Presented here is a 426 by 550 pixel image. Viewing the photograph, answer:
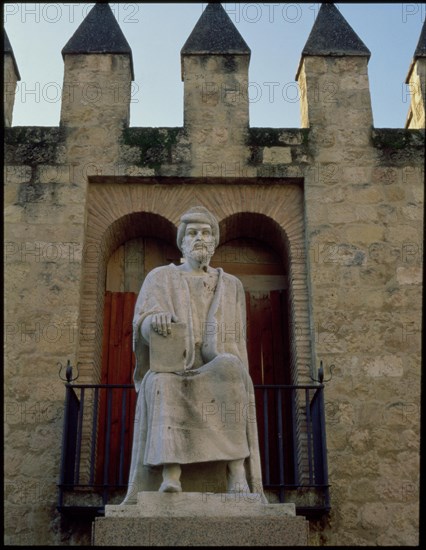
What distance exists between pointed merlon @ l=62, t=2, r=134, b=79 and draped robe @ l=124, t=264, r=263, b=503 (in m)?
4.82

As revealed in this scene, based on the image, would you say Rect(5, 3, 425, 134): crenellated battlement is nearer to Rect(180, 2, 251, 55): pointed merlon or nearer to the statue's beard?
Rect(180, 2, 251, 55): pointed merlon

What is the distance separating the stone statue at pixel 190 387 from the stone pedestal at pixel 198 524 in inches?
6.6

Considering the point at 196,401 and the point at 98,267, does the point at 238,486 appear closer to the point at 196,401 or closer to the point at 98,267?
the point at 196,401

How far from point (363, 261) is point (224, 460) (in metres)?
4.04

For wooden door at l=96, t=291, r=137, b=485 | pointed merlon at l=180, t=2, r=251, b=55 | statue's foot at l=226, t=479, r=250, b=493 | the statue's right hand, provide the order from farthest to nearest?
pointed merlon at l=180, t=2, r=251, b=55, wooden door at l=96, t=291, r=137, b=485, the statue's right hand, statue's foot at l=226, t=479, r=250, b=493

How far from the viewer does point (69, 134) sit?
956cm

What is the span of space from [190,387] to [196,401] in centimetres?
10

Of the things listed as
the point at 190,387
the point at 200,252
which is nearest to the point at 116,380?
the point at 200,252

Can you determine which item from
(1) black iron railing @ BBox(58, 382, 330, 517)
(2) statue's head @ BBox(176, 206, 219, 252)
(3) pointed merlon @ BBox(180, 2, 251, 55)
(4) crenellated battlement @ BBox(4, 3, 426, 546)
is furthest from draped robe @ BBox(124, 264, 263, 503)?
(3) pointed merlon @ BBox(180, 2, 251, 55)

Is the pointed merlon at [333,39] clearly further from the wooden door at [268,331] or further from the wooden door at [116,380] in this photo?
the wooden door at [116,380]

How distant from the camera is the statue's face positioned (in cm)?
633

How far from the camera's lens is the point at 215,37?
400 inches

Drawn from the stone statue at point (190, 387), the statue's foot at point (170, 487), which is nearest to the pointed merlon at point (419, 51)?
the stone statue at point (190, 387)

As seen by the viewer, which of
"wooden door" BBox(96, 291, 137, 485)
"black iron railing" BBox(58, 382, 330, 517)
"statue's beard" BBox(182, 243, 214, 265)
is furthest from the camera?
"wooden door" BBox(96, 291, 137, 485)
